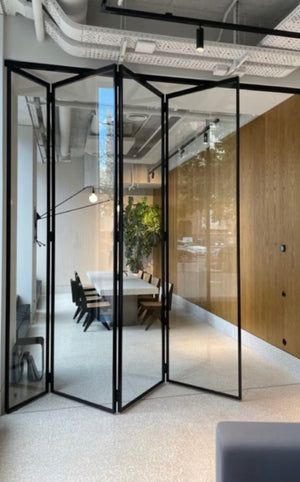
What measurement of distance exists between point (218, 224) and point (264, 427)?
393cm

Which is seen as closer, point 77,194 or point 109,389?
point 109,389

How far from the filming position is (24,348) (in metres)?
4.02

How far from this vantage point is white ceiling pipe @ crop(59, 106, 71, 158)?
15.9 feet

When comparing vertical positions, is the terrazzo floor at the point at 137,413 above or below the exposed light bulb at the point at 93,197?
below

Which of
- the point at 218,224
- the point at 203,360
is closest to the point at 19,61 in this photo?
the point at 218,224

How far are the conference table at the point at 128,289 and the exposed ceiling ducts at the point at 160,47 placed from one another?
2082 millimetres

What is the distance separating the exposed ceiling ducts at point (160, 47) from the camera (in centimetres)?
316

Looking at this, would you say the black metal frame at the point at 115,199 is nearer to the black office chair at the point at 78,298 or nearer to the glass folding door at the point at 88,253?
the glass folding door at the point at 88,253

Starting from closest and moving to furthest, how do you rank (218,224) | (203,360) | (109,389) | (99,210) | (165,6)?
1. (165,6)
2. (109,389)
3. (99,210)
4. (203,360)
5. (218,224)

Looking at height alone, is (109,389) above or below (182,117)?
below

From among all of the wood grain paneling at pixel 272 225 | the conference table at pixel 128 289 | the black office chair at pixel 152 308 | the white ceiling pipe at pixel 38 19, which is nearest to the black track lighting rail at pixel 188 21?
the white ceiling pipe at pixel 38 19

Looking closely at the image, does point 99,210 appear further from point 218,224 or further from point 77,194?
point 218,224

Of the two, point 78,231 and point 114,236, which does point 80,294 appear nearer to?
point 78,231

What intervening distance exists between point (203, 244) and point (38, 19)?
11.8ft
